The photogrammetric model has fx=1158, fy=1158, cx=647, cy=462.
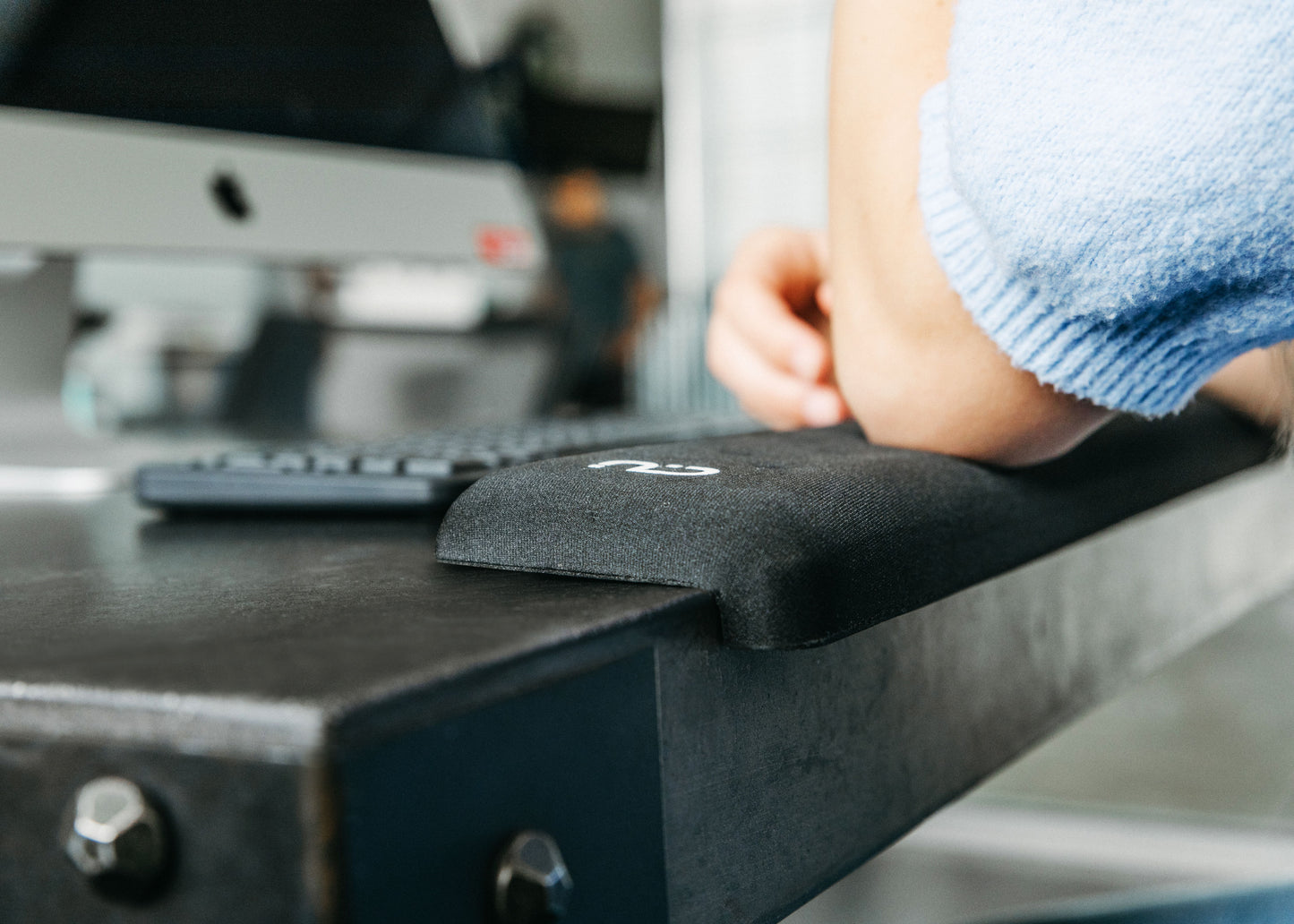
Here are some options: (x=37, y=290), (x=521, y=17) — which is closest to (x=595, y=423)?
(x=37, y=290)

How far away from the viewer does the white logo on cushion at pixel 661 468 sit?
277 mm

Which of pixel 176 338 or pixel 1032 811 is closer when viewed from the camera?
pixel 176 338

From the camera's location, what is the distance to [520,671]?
18cm

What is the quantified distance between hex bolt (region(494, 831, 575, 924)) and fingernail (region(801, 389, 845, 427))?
284 millimetres

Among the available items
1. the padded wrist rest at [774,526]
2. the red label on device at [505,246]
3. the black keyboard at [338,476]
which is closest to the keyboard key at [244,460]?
the black keyboard at [338,476]

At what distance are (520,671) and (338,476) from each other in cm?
23

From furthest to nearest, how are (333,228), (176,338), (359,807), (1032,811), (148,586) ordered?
(1032,811) → (176,338) → (333,228) → (148,586) → (359,807)

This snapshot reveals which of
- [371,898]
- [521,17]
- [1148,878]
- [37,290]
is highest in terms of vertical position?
[521,17]

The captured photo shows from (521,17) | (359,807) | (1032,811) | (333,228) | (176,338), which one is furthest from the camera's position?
(521,17)

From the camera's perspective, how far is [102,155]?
2.02ft

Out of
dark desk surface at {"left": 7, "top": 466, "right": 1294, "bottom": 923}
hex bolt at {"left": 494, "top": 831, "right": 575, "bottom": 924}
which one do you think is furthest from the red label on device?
hex bolt at {"left": 494, "top": 831, "right": 575, "bottom": 924}

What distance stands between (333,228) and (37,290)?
0.17m

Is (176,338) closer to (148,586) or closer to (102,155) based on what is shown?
(102,155)

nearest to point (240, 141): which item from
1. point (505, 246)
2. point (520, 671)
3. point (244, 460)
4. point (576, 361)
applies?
point (505, 246)
